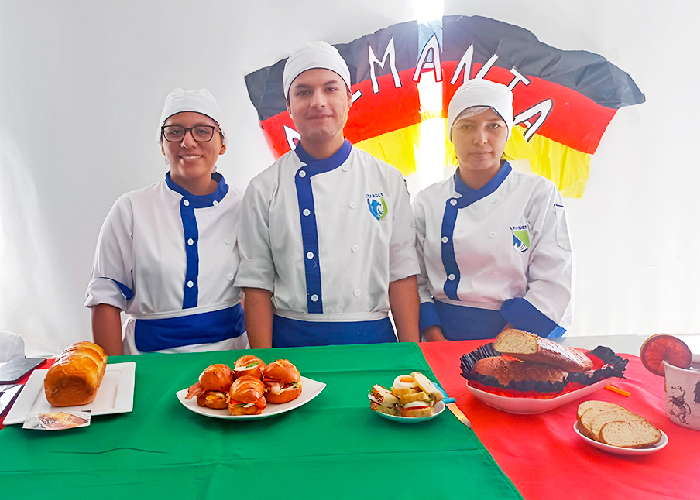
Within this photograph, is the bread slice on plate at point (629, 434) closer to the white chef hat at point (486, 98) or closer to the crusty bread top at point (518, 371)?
the crusty bread top at point (518, 371)

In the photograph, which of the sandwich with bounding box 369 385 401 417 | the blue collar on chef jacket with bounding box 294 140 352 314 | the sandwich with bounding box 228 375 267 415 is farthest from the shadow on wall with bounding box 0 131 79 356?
the sandwich with bounding box 369 385 401 417

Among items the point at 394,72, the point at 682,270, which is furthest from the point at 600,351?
the point at 682,270

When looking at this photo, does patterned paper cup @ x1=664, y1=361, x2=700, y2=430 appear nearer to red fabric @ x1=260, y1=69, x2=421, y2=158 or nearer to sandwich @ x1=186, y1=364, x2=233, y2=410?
sandwich @ x1=186, y1=364, x2=233, y2=410

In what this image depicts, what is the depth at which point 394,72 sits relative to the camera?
10.5 feet

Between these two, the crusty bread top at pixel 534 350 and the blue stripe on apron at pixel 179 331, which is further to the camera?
the blue stripe on apron at pixel 179 331

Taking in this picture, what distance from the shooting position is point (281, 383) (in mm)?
1143

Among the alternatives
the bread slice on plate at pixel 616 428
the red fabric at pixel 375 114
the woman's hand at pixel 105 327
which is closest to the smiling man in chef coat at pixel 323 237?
the woman's hand at pixel 105 327

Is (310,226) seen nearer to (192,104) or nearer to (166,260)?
(166,260)

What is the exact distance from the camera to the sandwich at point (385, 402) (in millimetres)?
1057

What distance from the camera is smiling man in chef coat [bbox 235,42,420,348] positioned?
74.4 inches

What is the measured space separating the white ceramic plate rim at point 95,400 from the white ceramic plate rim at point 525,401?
0.75m

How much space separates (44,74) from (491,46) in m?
2.68

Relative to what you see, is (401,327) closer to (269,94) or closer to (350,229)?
(350,229)

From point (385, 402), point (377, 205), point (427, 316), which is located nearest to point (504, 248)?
point (427, 316)
